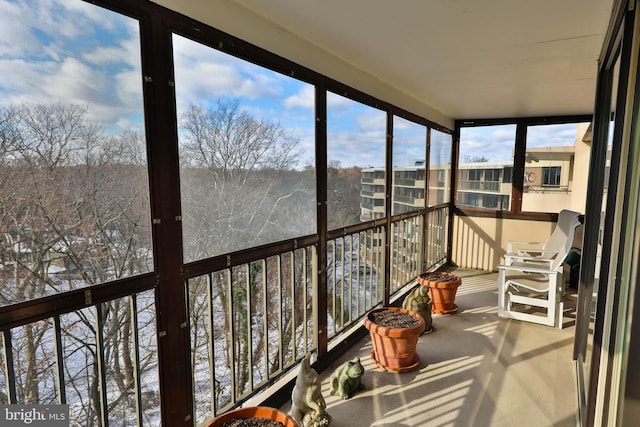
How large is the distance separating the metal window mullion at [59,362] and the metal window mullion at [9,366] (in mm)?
125

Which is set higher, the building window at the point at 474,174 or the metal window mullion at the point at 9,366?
the building window at the point at 474,174

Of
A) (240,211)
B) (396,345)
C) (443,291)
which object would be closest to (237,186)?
(240,211)

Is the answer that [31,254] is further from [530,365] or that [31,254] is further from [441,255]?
[441,255]

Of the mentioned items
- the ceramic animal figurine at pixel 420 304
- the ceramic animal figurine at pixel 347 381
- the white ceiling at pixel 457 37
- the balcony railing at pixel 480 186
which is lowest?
the ceramic animal figurine at pixel 347 381

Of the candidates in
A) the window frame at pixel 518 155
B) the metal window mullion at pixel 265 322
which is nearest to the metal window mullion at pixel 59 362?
the metal window mullion at pixel 265 322

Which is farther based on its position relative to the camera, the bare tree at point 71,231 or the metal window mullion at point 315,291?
the metal window mullion at point 315,291

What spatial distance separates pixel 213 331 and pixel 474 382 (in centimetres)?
183

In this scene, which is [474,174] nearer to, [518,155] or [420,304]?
[518,155]

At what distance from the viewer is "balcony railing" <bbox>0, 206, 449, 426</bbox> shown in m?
1.23

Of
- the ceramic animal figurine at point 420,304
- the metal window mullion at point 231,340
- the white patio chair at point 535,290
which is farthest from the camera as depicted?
the white patio chair at point 535,290

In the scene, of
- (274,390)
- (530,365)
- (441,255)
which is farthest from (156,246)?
(441,255)

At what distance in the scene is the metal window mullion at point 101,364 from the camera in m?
1.36

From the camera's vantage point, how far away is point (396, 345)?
2572 millimetres

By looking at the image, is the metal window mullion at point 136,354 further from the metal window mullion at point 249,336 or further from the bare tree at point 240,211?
the metal window mullion at point 249,336
